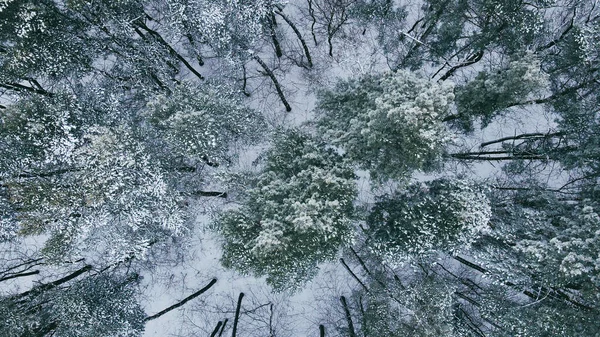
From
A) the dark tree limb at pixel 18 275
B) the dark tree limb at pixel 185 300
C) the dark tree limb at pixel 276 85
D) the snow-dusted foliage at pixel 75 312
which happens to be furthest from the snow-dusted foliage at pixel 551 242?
the dark tree limb at pixel 18 275

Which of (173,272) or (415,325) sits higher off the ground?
(173,272)

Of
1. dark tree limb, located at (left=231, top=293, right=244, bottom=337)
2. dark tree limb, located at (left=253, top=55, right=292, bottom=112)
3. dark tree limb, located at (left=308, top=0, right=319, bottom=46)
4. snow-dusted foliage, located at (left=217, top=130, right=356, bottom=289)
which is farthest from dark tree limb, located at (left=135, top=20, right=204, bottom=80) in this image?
dark tree limb, located at (left=231, top=293, right=244, bottom=337)

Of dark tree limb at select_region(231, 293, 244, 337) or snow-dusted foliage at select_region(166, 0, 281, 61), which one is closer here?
snow-dusted foliage at select_region(166, 0, 281, 61)

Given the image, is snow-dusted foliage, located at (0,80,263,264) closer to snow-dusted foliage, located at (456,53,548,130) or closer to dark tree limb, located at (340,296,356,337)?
snow-dusted foliage, located at (456,53,548,130)

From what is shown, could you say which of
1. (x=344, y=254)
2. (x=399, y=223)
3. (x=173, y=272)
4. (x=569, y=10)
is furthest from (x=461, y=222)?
(x=173, y=272)

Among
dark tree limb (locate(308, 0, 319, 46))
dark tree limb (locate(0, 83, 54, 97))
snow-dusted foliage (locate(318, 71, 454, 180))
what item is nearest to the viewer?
snow-dusted foliage (locate(318, 71, 454, 180))

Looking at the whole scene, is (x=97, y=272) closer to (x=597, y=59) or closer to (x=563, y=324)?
(x=563, y=324)

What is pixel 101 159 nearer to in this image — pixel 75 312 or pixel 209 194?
pixel 209 194

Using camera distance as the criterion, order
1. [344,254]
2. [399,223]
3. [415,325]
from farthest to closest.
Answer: [344,254] < [415,325] < [399,223]
